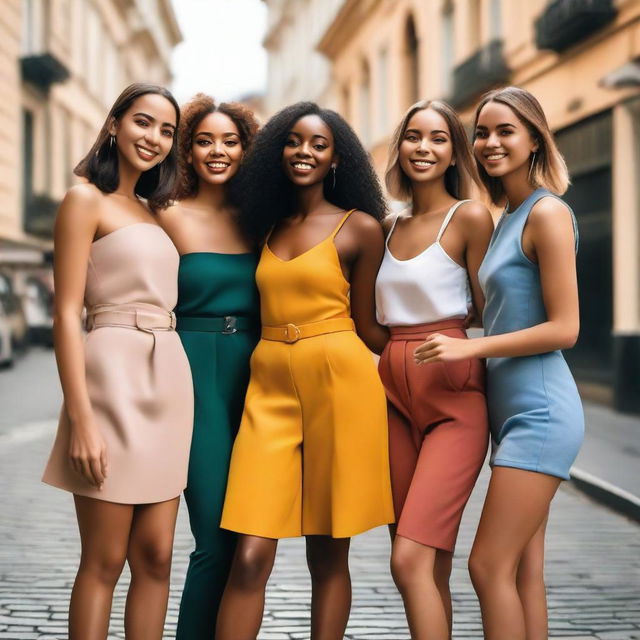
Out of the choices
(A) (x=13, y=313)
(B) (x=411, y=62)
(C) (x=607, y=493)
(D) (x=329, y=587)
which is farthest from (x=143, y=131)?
(B) (x=411, y=62)

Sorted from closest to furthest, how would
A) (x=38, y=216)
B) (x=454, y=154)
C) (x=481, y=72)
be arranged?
(x=454, y=154) < (x=481, y=72) < (x=38, y=216)

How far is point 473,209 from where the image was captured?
3676 mm

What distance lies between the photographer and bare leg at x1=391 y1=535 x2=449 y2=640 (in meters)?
3.34

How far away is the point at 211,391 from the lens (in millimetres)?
3703

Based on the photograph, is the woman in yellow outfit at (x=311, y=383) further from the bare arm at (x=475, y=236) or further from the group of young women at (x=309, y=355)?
the bare arm at (x=475, y=236)

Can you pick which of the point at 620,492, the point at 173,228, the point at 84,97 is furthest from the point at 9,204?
the point at 173,228

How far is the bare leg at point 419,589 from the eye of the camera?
3344 mm

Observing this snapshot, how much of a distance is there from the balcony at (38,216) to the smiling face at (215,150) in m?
23.3

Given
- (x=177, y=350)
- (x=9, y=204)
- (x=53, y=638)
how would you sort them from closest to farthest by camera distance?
1. (x=177, y=350)
2. (x=53, y=638)
3. (x=9, y=204)

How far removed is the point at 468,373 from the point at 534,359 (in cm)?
25

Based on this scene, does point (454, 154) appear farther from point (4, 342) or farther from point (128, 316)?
point (4, 342)

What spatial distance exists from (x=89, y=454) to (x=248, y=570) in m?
0.70

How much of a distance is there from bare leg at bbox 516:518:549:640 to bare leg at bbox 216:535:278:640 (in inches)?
35.6

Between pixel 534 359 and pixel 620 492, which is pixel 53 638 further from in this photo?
pixel 620 492
